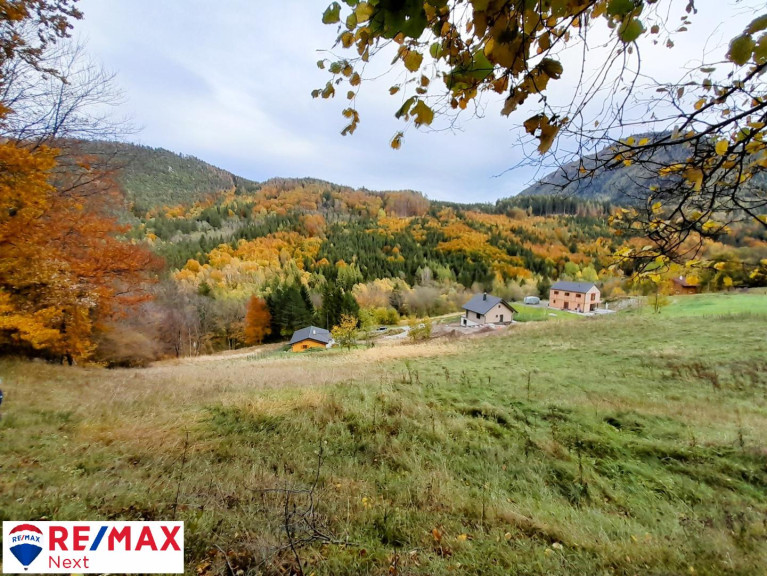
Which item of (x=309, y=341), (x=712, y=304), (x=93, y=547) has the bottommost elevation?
(x=309, y=341)

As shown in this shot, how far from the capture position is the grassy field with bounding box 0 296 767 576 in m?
2.36

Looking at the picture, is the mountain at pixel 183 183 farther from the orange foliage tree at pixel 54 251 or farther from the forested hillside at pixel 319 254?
the orange foliage tree at pixel 54 251

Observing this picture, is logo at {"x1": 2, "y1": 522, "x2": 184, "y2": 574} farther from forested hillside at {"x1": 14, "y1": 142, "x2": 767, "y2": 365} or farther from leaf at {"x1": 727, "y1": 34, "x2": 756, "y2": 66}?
leaf at {"x1": 727, "y1": 34, "x2": 756, "y2": 66}

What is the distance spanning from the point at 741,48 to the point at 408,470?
4.52 metres

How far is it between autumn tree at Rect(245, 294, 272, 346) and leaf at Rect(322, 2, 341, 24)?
5065cm

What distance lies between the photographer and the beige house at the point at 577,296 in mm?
51281

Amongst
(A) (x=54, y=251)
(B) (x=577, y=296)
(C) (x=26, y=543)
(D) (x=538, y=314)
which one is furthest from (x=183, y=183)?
(C) (x=26, y=543)

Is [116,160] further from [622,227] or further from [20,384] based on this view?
[622,227]

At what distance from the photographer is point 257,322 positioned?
48.3 meters

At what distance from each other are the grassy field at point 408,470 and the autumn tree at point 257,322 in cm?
4021

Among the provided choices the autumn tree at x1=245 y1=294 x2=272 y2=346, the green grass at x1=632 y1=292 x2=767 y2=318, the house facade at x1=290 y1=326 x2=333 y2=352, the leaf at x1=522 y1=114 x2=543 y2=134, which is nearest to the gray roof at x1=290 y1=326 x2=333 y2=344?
the house facade at x1=290 y1=326 x2=333 y2=352

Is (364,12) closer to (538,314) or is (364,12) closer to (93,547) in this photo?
(93,547)

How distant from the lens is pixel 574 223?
121 m

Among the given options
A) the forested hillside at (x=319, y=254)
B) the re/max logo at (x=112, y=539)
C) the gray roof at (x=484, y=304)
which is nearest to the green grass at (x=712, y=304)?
the forested hillside at (x=319, y=254)
